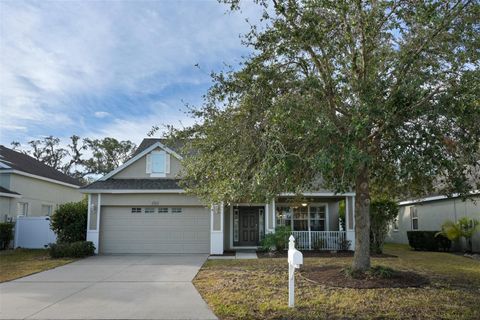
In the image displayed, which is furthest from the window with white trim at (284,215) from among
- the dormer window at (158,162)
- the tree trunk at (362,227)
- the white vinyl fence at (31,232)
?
the white vinyl fence at (31,232)

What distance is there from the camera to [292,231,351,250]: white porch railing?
19500 millimetres

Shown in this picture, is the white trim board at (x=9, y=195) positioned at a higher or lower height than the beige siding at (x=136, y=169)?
lower

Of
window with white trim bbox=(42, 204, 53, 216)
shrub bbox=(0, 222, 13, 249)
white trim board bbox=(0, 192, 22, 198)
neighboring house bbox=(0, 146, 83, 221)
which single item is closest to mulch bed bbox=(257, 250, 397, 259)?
neighboring house bbox=(0, 146, 83, 221)

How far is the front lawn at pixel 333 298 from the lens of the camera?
7.72 metres

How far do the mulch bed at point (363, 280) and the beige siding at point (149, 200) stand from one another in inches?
346

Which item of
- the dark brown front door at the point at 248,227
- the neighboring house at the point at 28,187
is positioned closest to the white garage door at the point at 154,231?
the dark brown front door at the point at 248,227

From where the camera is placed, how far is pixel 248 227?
848 inches

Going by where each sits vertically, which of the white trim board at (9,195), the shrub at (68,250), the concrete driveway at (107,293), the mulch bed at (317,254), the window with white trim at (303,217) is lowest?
the concrete driveway at (107,293)

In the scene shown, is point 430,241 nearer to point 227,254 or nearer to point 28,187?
point 227,254

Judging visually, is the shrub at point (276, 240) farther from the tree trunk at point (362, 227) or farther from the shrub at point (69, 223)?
the shrub at point (69, 223)

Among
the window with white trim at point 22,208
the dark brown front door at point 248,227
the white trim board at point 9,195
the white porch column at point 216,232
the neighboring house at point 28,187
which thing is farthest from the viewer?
the window with white trim at point 22,208

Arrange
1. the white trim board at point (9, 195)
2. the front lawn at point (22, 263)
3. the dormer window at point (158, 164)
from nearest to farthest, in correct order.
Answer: the front lawn at point (22, 263) → the dormer window at point (158, 164) → the white trim board at point (9, 195)

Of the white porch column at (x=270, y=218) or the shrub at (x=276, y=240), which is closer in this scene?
the shrub at (x=276, y=240)

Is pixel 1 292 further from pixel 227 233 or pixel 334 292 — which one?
pixel 227 233
